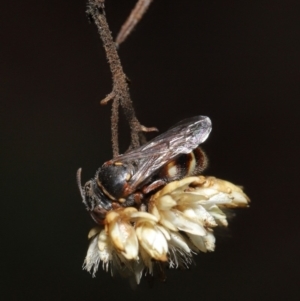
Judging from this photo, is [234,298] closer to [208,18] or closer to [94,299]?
[94,299]

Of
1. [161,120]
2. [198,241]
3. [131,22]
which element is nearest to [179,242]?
[198,241]

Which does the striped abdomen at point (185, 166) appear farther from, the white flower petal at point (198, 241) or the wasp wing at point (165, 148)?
the white flower petal at point (198, 241)

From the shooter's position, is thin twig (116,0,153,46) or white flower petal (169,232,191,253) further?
thin twig (116,0,153,46)

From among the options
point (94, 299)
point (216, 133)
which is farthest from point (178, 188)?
point (216, 133)

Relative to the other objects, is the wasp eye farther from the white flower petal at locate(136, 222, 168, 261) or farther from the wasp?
the white flower petal at locate(136, 222, 168, 261)

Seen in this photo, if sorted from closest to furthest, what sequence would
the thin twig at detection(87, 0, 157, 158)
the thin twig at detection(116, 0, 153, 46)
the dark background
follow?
the thin twig at detection(87, 0, 157, 158)
the thin twig at detection(116, 0, 153, 46)
the dark background

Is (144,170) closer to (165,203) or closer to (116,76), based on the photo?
(165,203)

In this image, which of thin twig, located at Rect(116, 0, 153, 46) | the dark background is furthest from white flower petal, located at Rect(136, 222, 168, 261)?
the dark background

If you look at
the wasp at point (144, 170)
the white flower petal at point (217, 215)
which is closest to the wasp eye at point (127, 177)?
the wasp at point (144, 170)
